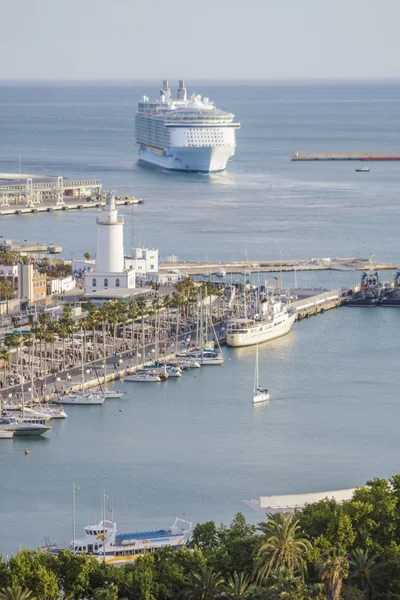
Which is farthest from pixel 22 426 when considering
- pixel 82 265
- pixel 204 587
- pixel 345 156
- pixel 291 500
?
pixel 345 156

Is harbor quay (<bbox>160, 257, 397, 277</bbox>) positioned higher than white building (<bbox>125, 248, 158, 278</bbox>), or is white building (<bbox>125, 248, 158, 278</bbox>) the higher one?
white building (<bbox>125, 248, 158, 278</bbox>)

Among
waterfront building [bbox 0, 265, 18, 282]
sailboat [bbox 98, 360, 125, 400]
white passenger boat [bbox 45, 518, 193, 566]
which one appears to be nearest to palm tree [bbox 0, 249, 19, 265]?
waterfront building [bbox 0, 265, 18, 282]

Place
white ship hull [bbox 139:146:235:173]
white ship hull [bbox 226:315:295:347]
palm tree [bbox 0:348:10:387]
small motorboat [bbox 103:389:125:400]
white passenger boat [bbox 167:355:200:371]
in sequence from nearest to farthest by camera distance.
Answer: palm tree [bbox 0:348:10:387] < small motorboat [bbox 103:389:125:400] < white passenger boat [bbox 167:355:200:371] < white ship hull [bbox 226:315:295:347] < white ship hull [bbox 139:146:235:173]

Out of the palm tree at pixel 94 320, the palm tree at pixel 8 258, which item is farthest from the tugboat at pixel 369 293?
the palm tree at pixel 94 320

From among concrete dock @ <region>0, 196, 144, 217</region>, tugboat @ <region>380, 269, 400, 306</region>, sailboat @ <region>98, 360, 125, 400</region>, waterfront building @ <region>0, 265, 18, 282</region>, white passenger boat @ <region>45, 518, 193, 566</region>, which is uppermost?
concrete dock @ <region>0, 196, 144, 217</region>

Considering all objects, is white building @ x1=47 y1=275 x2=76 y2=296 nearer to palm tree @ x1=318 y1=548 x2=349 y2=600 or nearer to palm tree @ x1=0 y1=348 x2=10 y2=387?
palm tree @ x1=0 y1=348 x2=10 y2=387

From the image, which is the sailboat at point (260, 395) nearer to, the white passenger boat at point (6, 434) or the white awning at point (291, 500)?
the white passenger boat at point (6, 434)

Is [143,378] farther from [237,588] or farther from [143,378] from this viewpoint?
[237,588]

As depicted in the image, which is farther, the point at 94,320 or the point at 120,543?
the point at 94,320
